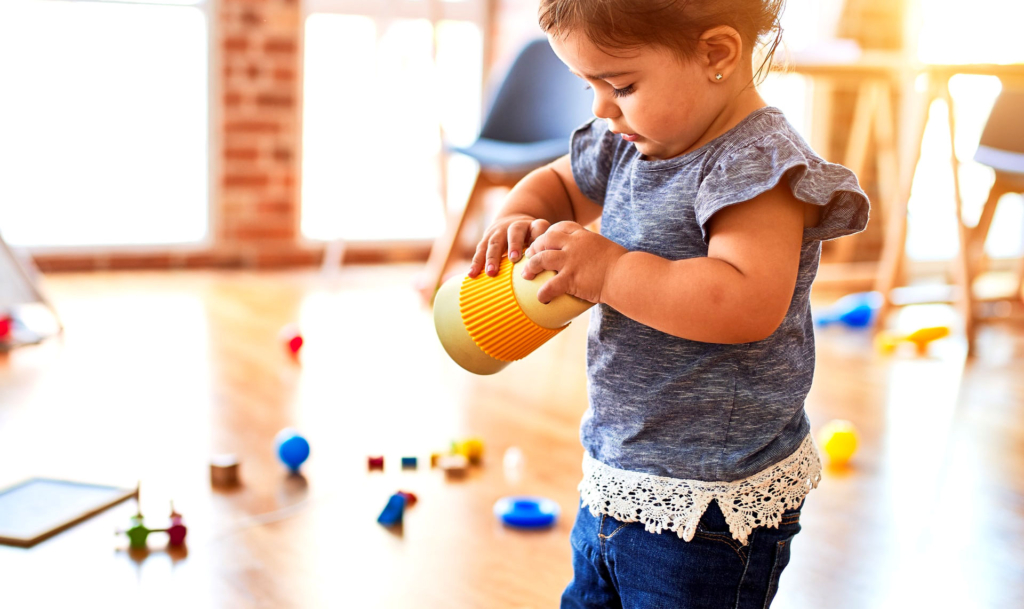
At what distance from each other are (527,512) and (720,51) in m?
0.79

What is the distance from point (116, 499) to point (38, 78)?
→ 7.18 feet

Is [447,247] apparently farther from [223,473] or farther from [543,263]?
[543,263]

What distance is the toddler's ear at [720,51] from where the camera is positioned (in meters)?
0.67

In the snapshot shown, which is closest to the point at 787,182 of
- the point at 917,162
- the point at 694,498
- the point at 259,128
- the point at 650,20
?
the point at 650,20

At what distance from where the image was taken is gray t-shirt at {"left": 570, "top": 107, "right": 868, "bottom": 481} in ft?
2.26

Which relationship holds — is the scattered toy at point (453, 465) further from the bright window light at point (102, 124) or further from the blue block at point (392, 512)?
the bright window light at point (102, 124)

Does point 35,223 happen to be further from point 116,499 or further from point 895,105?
point 895,105

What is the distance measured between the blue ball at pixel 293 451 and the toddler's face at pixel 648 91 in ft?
2.92

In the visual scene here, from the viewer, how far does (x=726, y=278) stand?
64cm

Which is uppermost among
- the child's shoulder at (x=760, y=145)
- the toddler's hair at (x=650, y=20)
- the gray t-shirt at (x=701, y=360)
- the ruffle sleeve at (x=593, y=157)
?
the toddler's hair at (x=650, y=20)

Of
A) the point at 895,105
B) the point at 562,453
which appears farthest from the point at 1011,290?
the point at 562,453

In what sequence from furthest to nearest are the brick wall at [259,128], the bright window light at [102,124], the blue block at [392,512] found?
the brick wall at [259,128] < the bright window light at [102,124] < the blue block at [392,512]

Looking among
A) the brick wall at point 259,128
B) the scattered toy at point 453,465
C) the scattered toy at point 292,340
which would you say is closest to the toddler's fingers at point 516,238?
the scattered toy at point 453,465

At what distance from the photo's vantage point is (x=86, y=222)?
10.5 ft
